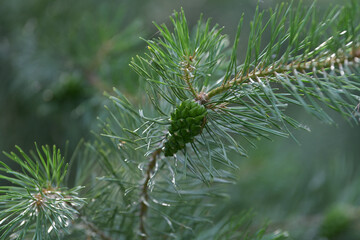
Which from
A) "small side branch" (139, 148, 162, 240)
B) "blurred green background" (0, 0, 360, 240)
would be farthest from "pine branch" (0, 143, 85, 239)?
"blurred green background" (0, 0, 360, 240)

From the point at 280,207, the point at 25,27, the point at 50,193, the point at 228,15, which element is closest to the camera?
the point at 50,193

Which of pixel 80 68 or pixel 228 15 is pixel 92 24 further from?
pixel 228 15

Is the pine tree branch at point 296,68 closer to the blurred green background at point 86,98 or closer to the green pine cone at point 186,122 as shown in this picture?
the green pine cone at point 186,122

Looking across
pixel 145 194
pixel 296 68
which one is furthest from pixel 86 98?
pixel 296 68

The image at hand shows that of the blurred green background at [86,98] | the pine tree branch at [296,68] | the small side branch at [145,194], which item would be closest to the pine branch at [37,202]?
the small side branch at [145,194]

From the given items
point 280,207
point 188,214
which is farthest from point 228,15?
point 188,214
